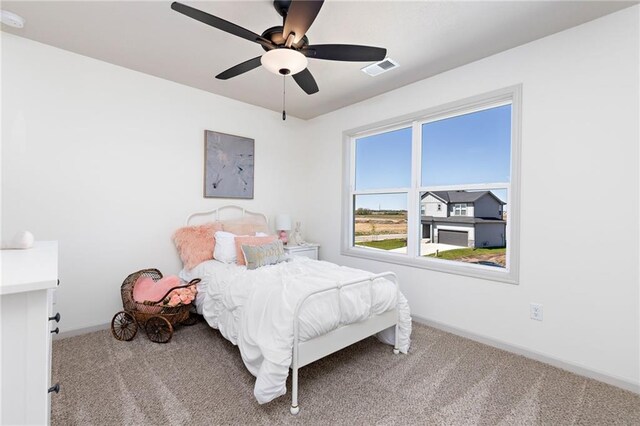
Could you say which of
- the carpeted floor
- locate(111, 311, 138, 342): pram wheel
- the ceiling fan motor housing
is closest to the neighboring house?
the carpeted floor

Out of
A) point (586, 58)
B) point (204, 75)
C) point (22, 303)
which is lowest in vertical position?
point (22, 303)

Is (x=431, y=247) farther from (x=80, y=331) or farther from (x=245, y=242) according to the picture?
(x=80, y=331)

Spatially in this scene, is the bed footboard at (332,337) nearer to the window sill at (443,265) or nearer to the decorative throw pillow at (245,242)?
the window sill at (443,265)

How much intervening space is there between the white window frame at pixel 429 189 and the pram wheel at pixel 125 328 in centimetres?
247

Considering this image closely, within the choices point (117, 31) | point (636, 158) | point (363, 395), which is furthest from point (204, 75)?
point (636, 158)

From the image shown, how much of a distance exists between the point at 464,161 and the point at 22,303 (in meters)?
3.25

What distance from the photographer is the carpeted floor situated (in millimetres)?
1719

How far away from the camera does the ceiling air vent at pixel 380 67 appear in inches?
109

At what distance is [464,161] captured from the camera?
299 cm

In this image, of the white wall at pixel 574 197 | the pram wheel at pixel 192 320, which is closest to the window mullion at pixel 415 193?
the white wall at pixel 574 197

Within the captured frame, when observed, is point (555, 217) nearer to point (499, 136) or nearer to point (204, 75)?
point (499, 136)

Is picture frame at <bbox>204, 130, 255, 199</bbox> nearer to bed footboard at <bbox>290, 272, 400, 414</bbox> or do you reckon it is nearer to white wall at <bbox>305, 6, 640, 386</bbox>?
bed footboard at <bbox>290, 272, 400, 414</bbox>

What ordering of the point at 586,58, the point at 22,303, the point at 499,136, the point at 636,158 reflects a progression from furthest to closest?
the point at 499,136 → the point at 586,58 → the point at 636,158 → the point at 22,303

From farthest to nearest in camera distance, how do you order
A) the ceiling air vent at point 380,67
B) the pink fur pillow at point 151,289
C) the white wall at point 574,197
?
1. the ceiling air vent at point 380,67
2. the pink fur pillow at point 151,289
3. the white wall at point 574,197
